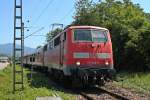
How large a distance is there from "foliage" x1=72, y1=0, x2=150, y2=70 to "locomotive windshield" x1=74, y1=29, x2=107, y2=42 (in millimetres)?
10269

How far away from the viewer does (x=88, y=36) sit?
21.1 m

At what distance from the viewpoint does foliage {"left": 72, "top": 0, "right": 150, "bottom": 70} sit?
105 feet

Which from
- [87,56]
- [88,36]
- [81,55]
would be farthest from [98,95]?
[88,36]

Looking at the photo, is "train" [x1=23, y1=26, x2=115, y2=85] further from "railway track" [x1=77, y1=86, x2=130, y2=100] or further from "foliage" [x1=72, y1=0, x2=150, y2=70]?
"foliage" [x1=72, y1=0, x2=150, y2=70]

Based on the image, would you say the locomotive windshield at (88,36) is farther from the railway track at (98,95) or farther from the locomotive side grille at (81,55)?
the railway track at (98,95)

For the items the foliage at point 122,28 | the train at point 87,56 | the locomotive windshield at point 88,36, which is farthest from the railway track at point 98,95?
the foliage at point 122,28

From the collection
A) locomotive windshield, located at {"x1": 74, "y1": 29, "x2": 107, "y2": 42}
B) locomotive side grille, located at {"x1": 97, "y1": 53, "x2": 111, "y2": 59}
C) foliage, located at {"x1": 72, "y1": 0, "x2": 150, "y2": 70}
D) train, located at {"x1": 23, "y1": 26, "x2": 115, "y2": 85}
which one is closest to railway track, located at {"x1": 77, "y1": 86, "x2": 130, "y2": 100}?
train, located at {"x1": 23, "y1": 26, "x2": 115, "y2": 85}

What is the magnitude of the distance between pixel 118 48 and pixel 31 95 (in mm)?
20085

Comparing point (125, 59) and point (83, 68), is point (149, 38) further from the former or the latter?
point (83, 68)

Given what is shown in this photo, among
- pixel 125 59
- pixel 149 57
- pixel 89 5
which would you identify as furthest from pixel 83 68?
pixel 89 5

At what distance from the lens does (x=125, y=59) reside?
1400 inches

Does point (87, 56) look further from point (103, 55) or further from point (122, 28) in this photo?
point (122, 28)

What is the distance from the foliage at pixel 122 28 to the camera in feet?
105

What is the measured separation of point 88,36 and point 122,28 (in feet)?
54.4
